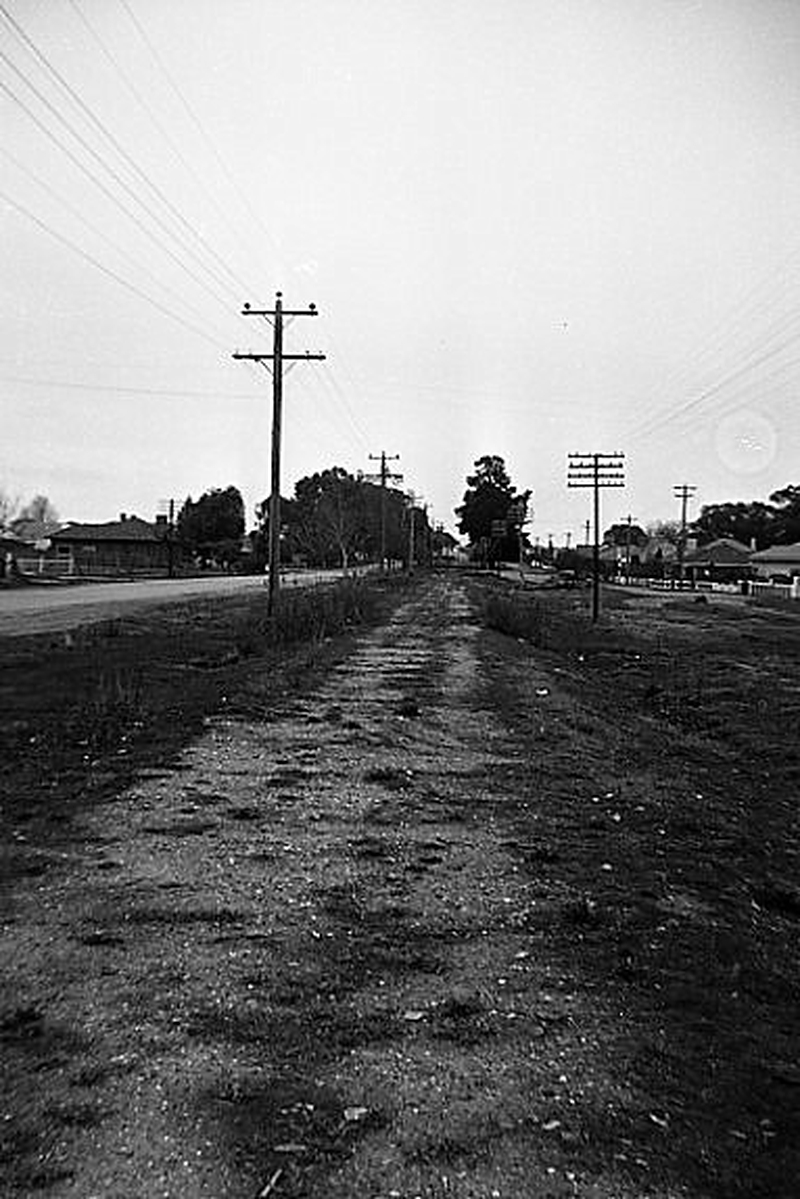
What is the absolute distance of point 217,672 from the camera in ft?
66.2

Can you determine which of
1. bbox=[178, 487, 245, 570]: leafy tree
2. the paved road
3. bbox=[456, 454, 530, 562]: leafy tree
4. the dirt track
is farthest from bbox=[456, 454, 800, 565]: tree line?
the dirt track

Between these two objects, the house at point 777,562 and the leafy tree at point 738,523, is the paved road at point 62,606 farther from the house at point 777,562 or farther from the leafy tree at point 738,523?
the leafy tree at point 738,523

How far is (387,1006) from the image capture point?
5.12 m

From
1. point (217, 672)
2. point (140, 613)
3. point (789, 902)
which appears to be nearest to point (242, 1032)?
point (789, 902)

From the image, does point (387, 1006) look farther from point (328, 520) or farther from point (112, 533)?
point (112, 533)

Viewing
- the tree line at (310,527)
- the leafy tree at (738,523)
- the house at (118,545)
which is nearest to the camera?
the tree line at (310,527)

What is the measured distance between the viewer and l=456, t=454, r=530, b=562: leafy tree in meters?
139

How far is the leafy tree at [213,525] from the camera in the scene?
125 meters

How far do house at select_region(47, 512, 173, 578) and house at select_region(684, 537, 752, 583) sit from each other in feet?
189

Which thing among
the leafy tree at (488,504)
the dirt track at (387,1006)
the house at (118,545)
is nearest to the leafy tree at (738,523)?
the leafy tree at (488,504)

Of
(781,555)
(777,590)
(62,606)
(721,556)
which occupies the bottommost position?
(777,590)

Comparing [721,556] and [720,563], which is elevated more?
[721,556]

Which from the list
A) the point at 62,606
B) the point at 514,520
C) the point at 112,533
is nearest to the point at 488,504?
the point at 514,520

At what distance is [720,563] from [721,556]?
125 inches
